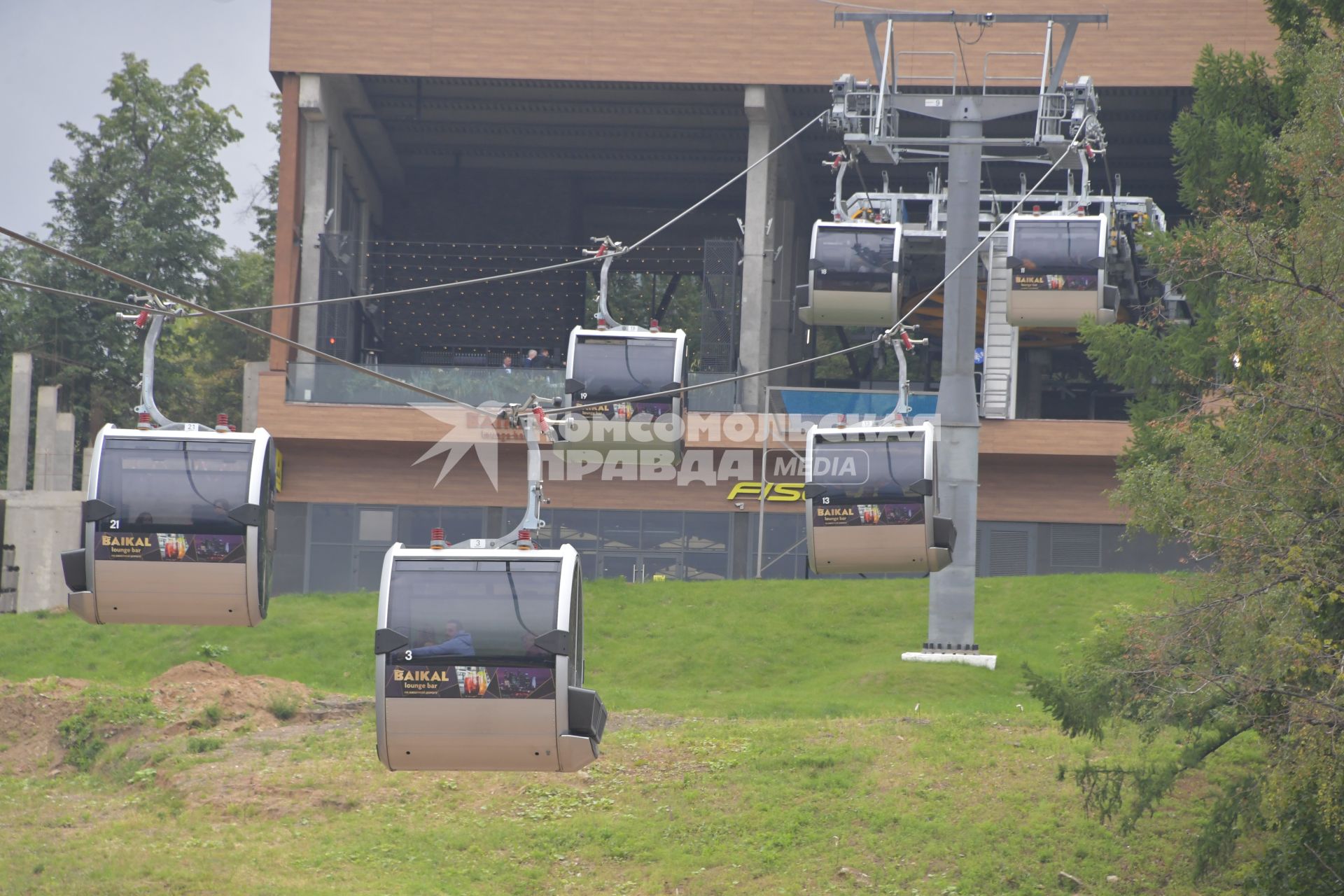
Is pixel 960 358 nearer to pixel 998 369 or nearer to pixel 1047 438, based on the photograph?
pixel 1047 438

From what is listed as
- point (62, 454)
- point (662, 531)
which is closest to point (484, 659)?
point (662, 531)

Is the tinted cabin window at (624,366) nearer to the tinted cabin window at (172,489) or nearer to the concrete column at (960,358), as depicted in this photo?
the tinted cabin window at (172,489)

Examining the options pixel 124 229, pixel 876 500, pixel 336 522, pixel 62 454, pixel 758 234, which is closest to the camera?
pixel 876 500

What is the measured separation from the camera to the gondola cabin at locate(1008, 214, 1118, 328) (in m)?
21.6

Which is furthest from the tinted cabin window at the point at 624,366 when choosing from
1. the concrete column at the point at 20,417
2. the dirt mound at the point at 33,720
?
the concrete column at the point at 20,417

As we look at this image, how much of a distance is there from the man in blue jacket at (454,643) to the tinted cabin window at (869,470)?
528 centimetres

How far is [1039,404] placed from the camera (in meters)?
40.4

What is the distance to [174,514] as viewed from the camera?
45.9 ft

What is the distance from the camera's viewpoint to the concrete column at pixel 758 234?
4012 cm

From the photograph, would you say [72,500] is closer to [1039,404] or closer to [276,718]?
[276,718]

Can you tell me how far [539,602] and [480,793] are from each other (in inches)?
377

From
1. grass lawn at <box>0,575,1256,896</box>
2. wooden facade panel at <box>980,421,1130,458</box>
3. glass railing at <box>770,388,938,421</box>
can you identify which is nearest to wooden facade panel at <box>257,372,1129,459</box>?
wooden facade panel at <box>980,421,1130,458</box>

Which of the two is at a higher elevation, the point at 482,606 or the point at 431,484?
the point at 431,484

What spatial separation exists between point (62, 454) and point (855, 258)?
22.5 metres
